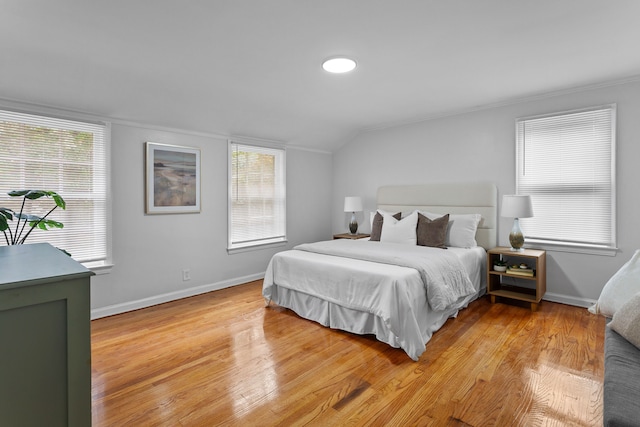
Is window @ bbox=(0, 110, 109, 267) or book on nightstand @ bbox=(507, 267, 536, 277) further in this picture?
book on nightstand @ bbox=(507, 267, 536, 277)

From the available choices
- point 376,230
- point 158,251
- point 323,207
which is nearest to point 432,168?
point 376,230

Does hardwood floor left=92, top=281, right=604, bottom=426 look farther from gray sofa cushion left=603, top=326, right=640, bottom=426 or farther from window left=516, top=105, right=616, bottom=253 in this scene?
window left=516, top=105, right=616, bottom=253

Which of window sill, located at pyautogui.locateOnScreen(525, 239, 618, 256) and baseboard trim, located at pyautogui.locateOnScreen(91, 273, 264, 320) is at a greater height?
window sill, located at pyautogui.locateOnScreen(525, 239, 618, 256)

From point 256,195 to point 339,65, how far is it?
253 cm

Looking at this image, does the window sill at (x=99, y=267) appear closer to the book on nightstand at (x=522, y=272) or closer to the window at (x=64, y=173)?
the window at (x=64, y=173)

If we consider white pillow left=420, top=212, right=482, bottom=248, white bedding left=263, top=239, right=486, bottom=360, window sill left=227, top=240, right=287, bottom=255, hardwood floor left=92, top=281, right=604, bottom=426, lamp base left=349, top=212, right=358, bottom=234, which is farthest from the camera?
→ lamp base left=349, top=212, right=358, bottom=234

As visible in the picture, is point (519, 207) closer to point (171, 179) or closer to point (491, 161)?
point (491, 161)

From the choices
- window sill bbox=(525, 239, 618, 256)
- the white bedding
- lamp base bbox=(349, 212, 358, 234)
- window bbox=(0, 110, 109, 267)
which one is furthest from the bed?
window bbox=(0, 110, 109, 267)

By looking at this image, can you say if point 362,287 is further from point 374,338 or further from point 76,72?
point 76,72

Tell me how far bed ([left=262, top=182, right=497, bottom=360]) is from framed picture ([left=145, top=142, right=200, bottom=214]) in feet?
4.58

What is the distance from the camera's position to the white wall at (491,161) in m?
3.33

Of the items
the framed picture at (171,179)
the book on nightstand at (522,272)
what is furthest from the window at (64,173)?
the book on nightstand at (522,272)

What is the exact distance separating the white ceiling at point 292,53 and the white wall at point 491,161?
261 millimetres

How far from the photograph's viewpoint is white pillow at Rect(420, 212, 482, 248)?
3904mm
